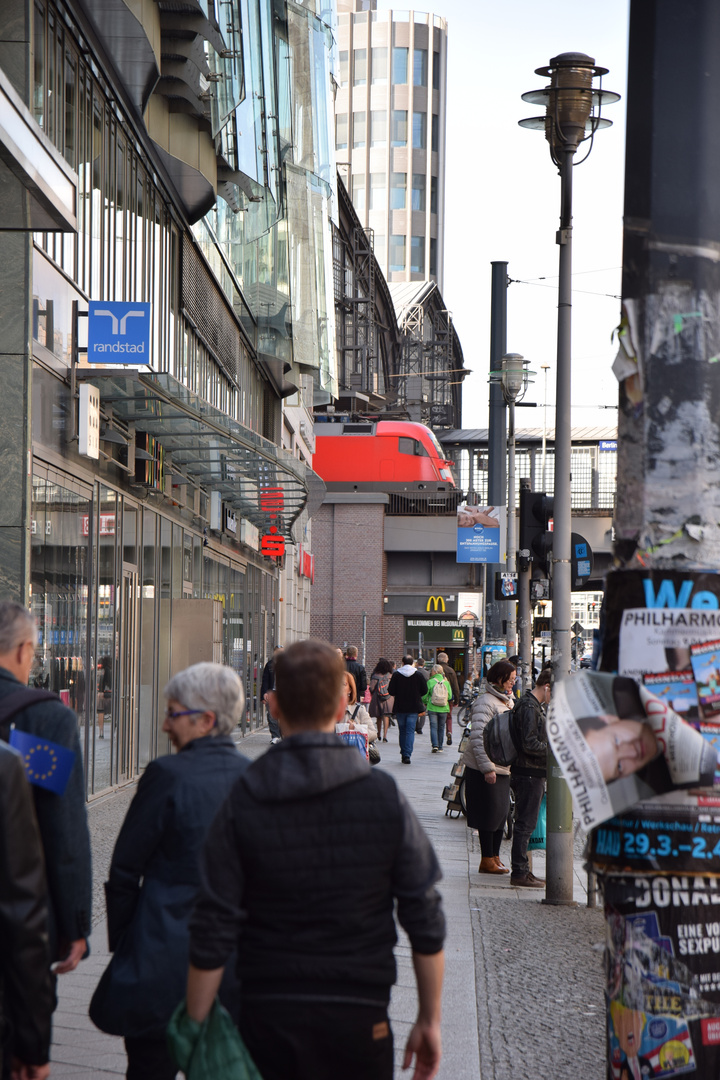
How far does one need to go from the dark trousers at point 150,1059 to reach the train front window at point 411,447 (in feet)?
181

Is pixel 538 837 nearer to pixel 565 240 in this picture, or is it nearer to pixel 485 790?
pixel 485 790

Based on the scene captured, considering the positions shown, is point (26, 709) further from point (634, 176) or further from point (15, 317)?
point (15, 317)

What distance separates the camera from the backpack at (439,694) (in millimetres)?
25328

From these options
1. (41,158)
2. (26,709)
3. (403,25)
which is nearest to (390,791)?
(26,709)

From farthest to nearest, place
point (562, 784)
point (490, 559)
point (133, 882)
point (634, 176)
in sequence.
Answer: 1. point (490, 559)
2. point (562, 784)
3. point (133, 882)
4. point (634, 176)

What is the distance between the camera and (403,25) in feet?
354

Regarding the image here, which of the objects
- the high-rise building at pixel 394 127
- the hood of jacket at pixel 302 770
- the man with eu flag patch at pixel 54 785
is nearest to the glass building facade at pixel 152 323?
the man with eu flag patch at pixel 54 785

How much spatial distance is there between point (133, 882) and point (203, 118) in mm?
16009

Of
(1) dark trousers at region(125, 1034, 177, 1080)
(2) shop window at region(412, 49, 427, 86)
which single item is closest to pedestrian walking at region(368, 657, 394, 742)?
(1) dark trousers at region(125, 1034, 177, 1080)

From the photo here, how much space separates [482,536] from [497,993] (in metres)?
19.4

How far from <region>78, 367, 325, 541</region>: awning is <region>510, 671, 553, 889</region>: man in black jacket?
576 centimetres

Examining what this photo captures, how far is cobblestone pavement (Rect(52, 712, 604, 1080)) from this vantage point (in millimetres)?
5641

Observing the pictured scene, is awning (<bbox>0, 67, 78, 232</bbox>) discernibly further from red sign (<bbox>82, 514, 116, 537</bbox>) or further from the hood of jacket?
red sign (<bbox>82, 514, 116, 537</bbox>)

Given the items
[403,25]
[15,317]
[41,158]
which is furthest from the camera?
[403,25]
